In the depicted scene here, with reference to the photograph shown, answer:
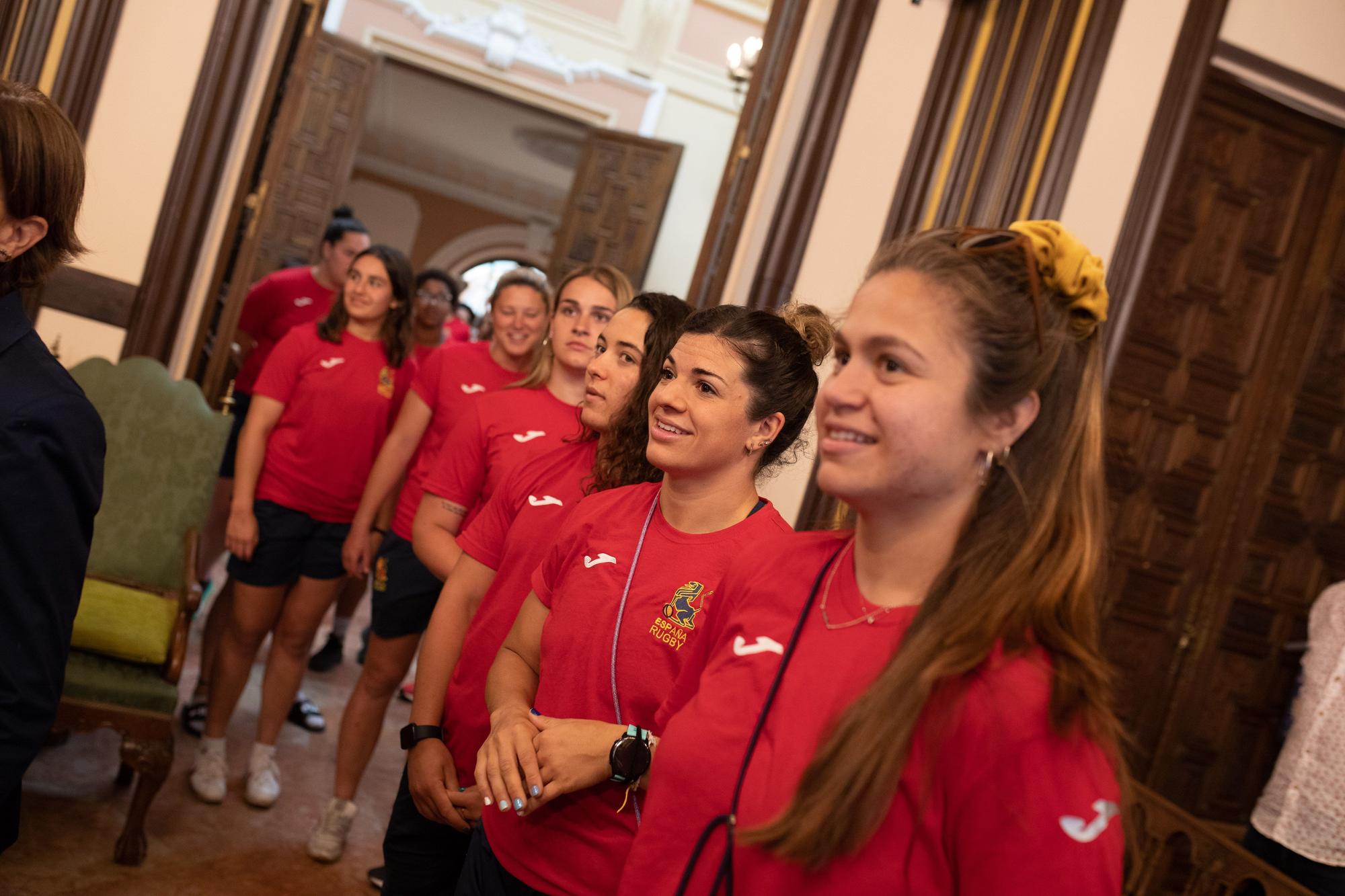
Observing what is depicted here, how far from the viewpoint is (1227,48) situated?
14.4 feet

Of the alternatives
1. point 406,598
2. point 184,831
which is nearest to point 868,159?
point 406,598

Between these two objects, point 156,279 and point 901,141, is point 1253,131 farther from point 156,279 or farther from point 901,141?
point 156,279

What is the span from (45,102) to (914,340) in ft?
4.13

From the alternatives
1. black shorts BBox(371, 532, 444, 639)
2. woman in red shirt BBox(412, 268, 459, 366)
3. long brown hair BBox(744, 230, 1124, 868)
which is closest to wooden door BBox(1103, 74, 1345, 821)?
black shorts BBox(371, 532, 444, 639)

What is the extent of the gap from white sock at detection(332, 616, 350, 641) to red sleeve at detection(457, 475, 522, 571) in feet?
10.6

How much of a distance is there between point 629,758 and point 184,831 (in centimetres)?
235

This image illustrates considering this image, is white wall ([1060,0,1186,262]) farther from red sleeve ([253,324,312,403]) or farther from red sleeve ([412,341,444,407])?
red sleeve ([253,324,312,403])

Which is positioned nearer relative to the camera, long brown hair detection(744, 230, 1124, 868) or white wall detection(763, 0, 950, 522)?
long brown hair detection(744, 230, 1124, 868)

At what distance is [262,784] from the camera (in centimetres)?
362

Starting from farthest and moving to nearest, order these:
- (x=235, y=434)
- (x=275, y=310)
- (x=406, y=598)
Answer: (x=275, y=310) < (x=235, y=434) < (x=406, y=598)

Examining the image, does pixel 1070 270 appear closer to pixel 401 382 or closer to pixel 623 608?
pixel 623 608

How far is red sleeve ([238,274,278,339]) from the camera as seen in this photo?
490 cm

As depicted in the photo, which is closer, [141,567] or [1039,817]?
[1039,817]

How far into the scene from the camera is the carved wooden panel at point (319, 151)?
24.5 feet
